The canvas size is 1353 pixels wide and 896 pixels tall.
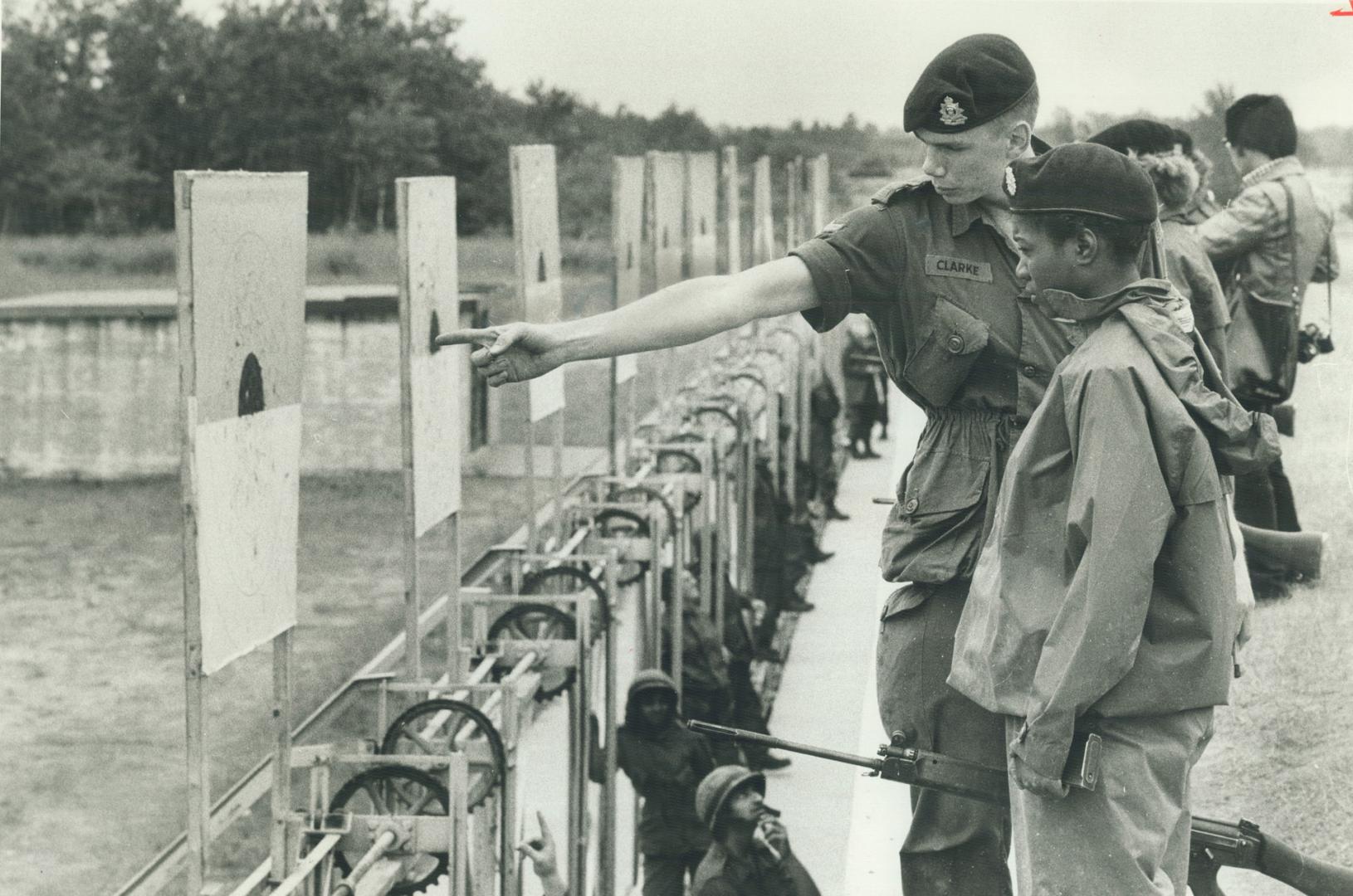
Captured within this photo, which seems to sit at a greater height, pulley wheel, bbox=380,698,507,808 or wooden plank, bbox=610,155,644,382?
wooden plank, bbox=610,155,644,382

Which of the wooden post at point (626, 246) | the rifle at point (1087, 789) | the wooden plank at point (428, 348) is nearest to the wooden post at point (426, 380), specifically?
the wooden plank at point (428, 348)

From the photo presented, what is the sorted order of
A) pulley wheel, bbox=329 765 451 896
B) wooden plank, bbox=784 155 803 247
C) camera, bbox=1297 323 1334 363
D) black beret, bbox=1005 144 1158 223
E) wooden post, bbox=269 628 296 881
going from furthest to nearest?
wooden plank, bbox=784 155 803 247 < camera, bbox=1297 323 1334 363 < pulley wheel, bbox=329 765 451 896 < wooden post, bbox=269 628 296 881 < black beret, bbox=1005 144 1158 223

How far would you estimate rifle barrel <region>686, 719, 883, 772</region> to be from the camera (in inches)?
115

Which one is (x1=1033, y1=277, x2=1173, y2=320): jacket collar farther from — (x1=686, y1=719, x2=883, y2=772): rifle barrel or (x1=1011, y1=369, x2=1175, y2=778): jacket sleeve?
(x1=686, y1=719, x2=883, y2=772): rifle barrel

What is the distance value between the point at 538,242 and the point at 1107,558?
4907mm

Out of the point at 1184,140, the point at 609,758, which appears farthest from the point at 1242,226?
the point at 609,758

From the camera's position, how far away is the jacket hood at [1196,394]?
8.27 feet

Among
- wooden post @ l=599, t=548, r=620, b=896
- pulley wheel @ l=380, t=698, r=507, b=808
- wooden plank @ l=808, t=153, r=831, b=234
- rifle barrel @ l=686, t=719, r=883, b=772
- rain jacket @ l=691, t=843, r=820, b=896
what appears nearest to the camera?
rifle barrel @ l=686, t=719, r=883, b=772

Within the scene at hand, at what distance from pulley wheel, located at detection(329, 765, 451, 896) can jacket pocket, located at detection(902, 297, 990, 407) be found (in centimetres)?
177

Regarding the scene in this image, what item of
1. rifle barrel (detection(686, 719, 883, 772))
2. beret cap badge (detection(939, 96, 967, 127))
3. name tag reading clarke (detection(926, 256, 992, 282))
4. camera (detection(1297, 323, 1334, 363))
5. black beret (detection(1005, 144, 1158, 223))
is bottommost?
rifle barrel (detection(686, 719, 883, 772))

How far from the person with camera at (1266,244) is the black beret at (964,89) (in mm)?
3441

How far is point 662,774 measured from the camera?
6.93 m

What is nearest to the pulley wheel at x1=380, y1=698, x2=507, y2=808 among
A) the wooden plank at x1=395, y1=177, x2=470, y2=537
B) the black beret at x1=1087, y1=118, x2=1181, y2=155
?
the wooden plank at x1=395, y1=177, x2=470, y2=537

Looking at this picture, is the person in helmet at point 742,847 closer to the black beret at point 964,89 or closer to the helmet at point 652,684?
the helmet at point 652,684
